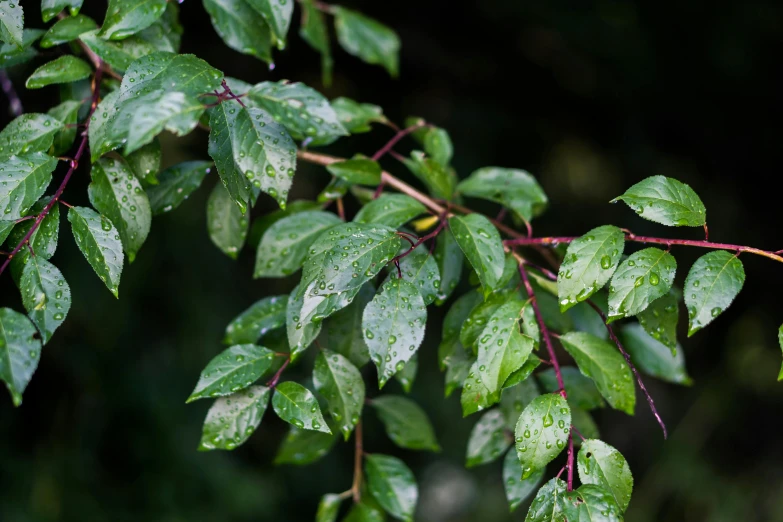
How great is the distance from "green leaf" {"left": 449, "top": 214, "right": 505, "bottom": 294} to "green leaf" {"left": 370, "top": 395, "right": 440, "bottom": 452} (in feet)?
1.11

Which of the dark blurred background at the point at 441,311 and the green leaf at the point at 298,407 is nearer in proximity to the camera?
the green leaf at the point at 298,407

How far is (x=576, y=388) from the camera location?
0.86 m

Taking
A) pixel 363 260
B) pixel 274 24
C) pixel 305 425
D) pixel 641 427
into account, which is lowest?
pixel 641 427

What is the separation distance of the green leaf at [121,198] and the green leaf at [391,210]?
25 cm

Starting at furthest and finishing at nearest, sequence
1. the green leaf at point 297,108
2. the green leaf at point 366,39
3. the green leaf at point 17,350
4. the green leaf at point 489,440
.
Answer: the green leaf at point 366,39 → the green leaf at point 489,440 → the green leaf at point 297,108 → the green leaf at point 17,350

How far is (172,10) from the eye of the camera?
894mm

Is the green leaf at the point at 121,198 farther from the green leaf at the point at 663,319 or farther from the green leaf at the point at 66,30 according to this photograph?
the green leaf at the point at 663,319

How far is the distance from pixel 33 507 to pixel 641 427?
2078mm

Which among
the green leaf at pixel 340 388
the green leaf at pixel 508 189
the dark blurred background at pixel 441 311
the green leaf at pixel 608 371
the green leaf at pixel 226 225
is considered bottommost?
the dark blurred background at pixel 441 311

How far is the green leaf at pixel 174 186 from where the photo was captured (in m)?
0.83

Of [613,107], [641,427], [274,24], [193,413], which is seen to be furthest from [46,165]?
[641,427]

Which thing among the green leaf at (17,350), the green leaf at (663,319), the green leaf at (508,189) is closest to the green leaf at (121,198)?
the green leaf at (17,350)

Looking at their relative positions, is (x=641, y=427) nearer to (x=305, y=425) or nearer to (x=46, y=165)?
(x=305, y=425)

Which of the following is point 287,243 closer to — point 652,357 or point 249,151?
point 249,151
